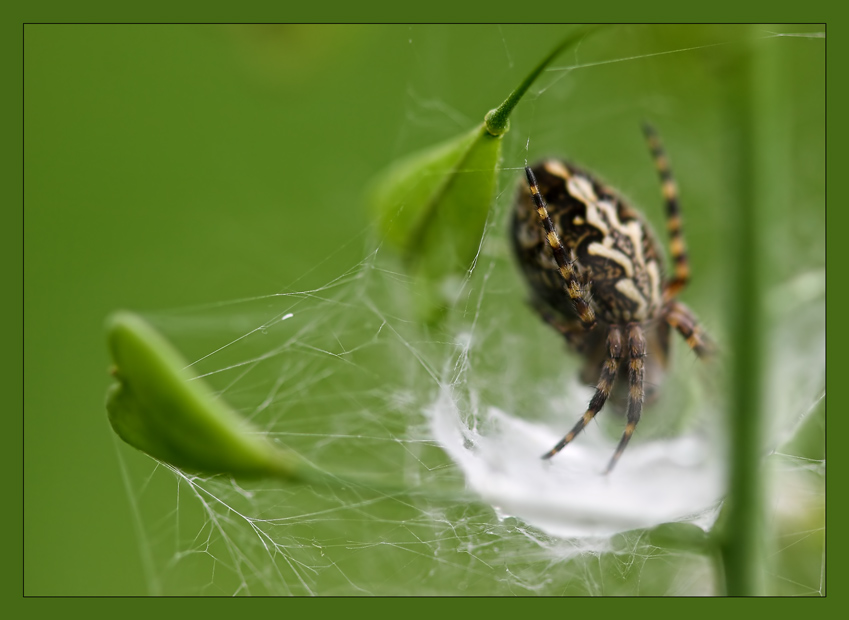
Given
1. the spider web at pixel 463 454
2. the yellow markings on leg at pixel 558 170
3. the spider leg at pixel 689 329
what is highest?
the yellow markings on leg at pixel 558 170

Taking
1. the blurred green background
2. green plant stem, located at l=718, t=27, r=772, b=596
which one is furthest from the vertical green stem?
the blurred green background

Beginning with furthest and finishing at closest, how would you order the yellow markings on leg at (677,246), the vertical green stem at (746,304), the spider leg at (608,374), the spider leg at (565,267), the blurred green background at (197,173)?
the blurred green background at (197,173)
the yellow markings on leg at (677,246)
the spider leg at (608,374)
the spider leg at (565,267)
the vertical green stem at (746,304)

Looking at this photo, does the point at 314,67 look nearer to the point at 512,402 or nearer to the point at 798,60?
the point at 512,402

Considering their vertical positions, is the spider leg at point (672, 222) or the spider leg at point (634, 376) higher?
the spider leg at point (672, 222)

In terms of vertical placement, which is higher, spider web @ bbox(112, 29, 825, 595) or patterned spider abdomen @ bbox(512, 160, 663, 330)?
patterned spider abdomen @ bbox(512, 160, 663, 330)

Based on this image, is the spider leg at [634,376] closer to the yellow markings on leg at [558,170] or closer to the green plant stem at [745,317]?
the yellow markings on leg at [558,170]

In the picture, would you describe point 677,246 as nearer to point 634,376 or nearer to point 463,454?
point 634,376

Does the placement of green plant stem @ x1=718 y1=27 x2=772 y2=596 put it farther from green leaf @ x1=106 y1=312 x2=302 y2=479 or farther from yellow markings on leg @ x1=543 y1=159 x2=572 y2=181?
green leaf @ x1=106 y1=312 x2=302 y2=479

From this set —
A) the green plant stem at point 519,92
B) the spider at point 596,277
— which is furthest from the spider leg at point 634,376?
the green plant stem at point 519,92
